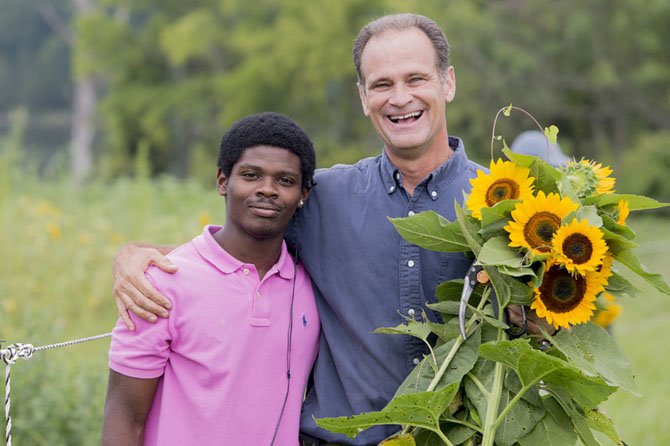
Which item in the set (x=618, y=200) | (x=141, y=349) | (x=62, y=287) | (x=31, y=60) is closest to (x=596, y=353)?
(x=618, y=200)

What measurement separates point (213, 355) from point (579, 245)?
40.1 inches

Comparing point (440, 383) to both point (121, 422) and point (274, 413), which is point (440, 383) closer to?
point (274, 413)

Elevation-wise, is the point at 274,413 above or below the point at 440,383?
below

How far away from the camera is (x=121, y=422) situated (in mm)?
2605

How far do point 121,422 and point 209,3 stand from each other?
29.0 meters

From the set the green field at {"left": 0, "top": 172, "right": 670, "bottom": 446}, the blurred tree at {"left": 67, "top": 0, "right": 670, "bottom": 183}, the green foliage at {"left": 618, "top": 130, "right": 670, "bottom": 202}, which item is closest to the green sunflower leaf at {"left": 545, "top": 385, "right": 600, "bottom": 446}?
the green field at {"left": 0, "top": 172, "right": 670, "bottom": 446}

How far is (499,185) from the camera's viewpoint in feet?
8.02

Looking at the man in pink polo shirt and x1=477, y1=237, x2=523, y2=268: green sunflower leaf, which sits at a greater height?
x1=477, y1=237, x2=523, y2=268: green sunflower leaf

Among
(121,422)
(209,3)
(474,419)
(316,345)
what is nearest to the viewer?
(474,419)

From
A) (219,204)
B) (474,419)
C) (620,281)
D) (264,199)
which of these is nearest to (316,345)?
(264,199)

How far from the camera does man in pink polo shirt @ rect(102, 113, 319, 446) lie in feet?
8.59

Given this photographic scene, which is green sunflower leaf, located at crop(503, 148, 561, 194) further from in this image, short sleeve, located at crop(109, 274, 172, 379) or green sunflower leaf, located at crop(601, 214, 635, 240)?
short sleeve, located at crop(109, 274, 172, 379)

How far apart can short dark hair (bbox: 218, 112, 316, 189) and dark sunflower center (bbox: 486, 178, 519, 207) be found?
64 centimetres

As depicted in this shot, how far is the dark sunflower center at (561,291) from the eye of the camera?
2.35 m
